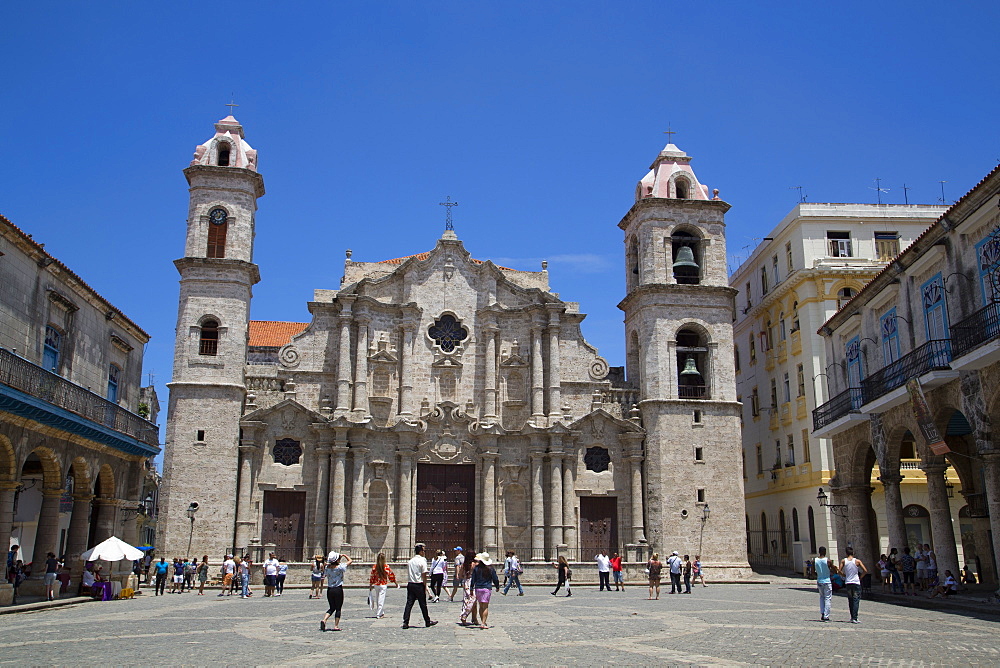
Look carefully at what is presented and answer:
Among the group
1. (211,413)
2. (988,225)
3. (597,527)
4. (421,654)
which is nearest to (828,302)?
(597,527)

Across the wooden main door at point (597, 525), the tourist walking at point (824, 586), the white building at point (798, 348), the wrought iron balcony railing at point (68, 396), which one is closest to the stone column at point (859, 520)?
the white building at point (798, 348)

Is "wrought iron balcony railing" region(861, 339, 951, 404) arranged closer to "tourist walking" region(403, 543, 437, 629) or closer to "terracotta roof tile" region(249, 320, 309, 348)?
"tourist walking" region(403, 543, 437, 629)

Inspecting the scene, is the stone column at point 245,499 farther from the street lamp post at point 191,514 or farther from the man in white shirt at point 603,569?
the man in white shirt at point 603,569

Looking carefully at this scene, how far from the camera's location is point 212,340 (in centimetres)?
3472

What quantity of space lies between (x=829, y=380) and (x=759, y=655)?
63.7ft

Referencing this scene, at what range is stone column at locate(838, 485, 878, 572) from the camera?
86.8 ft

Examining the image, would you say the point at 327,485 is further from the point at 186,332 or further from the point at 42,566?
the point at 42,566

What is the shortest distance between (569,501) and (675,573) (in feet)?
27.3

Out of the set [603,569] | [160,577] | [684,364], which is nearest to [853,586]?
[603,569]

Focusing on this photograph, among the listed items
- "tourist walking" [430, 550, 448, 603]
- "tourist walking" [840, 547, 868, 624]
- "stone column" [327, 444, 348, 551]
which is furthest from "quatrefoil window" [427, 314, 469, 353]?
"tourist walking" [840, 547, 868, 624]

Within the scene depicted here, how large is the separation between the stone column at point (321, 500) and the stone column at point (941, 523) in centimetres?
2072

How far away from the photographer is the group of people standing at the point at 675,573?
24641 millimetres

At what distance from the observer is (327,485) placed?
34.2 meters

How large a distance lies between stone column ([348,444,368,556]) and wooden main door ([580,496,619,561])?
8.57 meters
